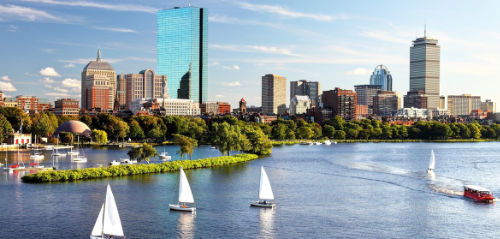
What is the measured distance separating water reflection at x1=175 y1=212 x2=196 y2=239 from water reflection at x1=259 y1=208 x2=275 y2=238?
20.8 ft

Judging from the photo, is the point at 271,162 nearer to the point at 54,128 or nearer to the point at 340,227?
the point at 340,227

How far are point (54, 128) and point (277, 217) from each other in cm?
13145

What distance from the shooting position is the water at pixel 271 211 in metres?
50.0

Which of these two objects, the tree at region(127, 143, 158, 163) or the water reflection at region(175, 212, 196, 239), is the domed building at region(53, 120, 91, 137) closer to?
the tree at region(127, 143, 158, 163)

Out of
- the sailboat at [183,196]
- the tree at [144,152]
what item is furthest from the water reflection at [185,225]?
the tree at [144,152]

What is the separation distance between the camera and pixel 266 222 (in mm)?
52938

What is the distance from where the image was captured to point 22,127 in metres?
156

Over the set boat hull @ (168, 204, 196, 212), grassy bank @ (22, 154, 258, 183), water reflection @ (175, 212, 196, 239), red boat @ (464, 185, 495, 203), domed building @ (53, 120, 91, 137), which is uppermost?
domed building @ (53, 120, 91, 137)

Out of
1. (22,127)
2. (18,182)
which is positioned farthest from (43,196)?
(22,127)

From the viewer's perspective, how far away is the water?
164 feet

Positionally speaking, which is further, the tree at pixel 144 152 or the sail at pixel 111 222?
the tree at pixel 144 152

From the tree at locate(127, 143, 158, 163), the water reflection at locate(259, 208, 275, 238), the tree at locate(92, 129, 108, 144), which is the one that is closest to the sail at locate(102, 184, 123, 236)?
the water reflection at locate(259, 208, 275, 238)

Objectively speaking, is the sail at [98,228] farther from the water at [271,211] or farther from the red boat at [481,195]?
the red boat at [481,195]

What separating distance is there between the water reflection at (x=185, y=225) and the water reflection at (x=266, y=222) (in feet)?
20.8
